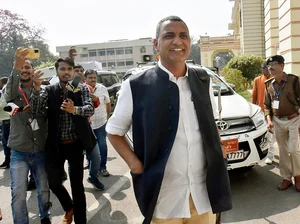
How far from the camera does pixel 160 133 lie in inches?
69.8

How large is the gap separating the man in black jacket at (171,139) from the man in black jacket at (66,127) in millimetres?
1489

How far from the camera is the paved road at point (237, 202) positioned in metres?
3.54

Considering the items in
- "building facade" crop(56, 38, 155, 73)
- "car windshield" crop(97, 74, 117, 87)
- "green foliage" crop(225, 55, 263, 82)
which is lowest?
"car windshield" crop(97, 74, 117, 87)

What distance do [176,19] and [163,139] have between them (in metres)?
0.73

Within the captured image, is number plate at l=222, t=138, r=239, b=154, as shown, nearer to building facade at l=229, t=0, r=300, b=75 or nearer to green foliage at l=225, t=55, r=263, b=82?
building facade at l=229, t=0, r=300, b=75

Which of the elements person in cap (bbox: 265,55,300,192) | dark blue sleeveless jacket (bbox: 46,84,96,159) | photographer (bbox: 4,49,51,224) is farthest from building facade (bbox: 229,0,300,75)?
photographer (bbox: 4,49,51,224)

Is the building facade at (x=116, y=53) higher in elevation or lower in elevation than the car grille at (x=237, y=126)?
higher

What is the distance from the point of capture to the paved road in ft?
11.6

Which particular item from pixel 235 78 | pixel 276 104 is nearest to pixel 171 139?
pixel 276 104

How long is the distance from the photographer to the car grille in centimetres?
228

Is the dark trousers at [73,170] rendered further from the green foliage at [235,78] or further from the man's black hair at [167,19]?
the green foliage at [235,78]

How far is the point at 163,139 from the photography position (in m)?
1.78

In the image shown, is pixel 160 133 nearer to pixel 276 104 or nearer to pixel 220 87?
pixel 276 104

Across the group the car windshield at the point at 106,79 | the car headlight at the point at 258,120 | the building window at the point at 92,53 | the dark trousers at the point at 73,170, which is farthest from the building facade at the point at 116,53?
the dark trousers at the point at 73,170
